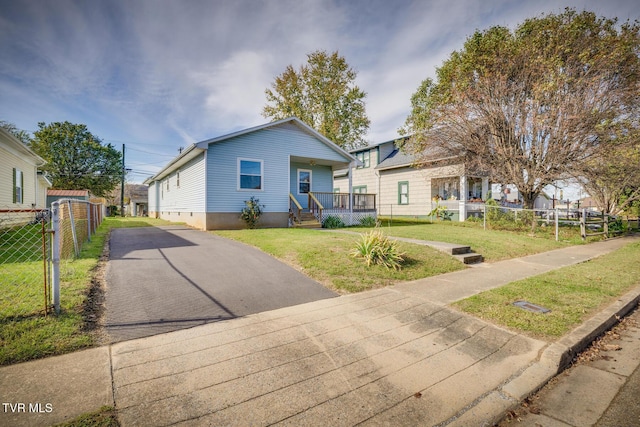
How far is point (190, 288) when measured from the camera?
14.9 ft

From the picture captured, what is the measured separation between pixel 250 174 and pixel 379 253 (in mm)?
8882

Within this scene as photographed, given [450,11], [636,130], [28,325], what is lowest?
[28,325]

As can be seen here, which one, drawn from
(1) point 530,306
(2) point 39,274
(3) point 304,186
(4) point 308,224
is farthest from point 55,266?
(3) point 304,186

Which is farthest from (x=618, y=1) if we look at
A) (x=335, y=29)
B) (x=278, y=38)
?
(x=278, y=38)

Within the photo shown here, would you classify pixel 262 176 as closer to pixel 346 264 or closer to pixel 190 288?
pixel 346 264

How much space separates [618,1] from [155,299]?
18.7 m

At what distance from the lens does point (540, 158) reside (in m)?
12.7

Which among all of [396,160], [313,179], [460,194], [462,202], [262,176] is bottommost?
[462,202]

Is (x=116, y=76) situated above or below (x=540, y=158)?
above

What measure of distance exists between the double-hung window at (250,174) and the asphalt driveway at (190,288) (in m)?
6.07

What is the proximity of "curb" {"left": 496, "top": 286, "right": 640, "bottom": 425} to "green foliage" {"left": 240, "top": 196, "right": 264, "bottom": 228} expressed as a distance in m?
11.3

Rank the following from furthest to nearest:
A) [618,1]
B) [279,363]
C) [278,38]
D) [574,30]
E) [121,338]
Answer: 1. [574,30]
2. [618,1]
3. [278,38]
4. [121,338]
5. [279,363]

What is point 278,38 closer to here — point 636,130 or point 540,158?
point 540,158

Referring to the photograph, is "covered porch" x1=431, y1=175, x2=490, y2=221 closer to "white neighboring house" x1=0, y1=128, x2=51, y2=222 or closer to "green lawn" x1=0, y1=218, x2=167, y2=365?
"green lawn" x1=0, y1=218, x2=167, y2=365
